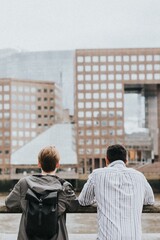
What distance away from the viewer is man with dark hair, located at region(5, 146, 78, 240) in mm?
2451

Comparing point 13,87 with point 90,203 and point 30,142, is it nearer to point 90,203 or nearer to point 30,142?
point 30,142

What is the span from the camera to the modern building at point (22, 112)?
70.8 m

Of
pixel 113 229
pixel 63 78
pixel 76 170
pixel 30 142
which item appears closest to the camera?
pixel 113 229

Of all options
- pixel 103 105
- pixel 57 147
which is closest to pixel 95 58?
pixel 103 105

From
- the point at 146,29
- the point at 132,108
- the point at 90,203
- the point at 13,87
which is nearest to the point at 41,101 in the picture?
the point at 13,87

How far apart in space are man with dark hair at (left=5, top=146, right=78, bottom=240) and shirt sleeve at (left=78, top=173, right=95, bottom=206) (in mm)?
53

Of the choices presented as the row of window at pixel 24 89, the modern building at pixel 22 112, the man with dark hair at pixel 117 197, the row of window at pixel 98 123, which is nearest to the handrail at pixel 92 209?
the man with dark hair at pixel 117 197

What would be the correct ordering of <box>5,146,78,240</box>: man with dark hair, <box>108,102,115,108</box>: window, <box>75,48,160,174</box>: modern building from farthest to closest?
<box>108,102,115,108</box>: window → <box>75,48,160,174</box>: modern building → <box>5,146,78,240</box>: man with dark hair

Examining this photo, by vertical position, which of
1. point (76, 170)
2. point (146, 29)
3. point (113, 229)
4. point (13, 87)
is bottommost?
point (76, 170)

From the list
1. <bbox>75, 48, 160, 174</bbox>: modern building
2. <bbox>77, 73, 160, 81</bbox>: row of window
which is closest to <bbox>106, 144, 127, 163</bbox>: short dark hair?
<bbox>75, 48, 160, 174</bbox>: modern building

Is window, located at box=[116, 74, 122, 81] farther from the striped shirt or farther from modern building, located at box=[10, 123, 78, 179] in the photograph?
the striped shirt

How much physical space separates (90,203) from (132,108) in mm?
81302

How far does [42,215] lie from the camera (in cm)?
234

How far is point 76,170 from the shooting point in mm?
64875
